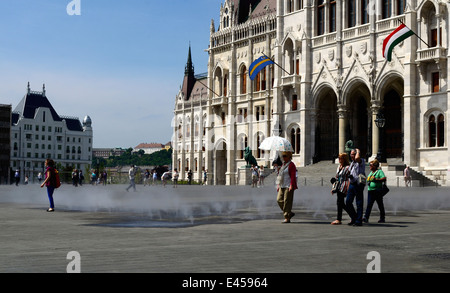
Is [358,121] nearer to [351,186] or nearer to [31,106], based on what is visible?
[351,186]

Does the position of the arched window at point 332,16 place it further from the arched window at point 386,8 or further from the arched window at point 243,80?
the arched window at point 243,80

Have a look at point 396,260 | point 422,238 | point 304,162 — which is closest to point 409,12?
point 304,162

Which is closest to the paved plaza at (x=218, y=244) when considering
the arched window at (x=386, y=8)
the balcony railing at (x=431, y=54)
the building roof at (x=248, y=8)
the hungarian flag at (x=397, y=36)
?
the hungarian flag at (x=397, y=36)

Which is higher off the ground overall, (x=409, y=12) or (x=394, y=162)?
(x=409, y=12)

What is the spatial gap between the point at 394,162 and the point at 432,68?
299 inches

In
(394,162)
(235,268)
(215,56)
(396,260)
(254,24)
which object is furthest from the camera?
(215,56)

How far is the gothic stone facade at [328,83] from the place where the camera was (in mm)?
44875

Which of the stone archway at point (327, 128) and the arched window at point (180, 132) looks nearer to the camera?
the stone archway at point (327, 128)

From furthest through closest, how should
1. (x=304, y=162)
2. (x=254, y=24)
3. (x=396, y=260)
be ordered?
(x=254, y=24) → (x=304, y=162) → (x=396, y=260)

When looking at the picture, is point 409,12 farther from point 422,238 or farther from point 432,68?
point 422,238

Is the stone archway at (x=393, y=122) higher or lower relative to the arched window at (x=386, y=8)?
lower

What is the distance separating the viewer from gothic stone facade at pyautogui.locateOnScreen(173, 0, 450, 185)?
4488cm

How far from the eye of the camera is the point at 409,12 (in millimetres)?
45438

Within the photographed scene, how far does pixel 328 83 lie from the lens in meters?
52.9
